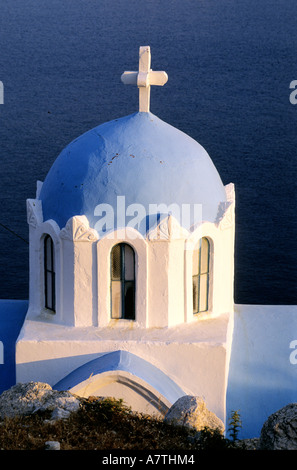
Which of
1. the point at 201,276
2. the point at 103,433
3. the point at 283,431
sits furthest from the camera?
the point at 201,276

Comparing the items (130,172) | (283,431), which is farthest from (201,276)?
(283,431)

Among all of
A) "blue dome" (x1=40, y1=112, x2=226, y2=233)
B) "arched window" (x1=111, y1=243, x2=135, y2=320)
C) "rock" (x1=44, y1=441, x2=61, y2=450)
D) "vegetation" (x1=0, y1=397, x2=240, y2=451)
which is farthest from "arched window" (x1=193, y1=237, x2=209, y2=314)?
"rock" (x1=44, y1=441, x2=61, y2=450)

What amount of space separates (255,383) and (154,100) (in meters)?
26.2

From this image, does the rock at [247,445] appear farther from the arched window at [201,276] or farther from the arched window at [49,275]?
the arched window at [49,275]

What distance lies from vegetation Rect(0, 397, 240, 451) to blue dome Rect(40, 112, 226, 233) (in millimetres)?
4151

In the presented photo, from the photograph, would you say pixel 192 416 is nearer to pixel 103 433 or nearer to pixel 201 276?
pixel 103 433

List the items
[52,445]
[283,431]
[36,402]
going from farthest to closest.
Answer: [36,402], [52,445], [283,431]

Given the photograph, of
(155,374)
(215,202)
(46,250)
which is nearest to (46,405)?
(155,374)

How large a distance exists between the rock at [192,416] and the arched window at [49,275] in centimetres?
441

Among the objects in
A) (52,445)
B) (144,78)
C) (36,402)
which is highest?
(144,78)

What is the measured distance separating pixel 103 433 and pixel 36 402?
141cm

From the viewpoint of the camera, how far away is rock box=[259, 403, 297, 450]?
10.5 m

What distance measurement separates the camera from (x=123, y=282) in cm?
1546

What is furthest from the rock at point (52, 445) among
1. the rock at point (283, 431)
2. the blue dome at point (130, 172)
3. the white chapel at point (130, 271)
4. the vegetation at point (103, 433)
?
the blue dome at point (130, 172)
